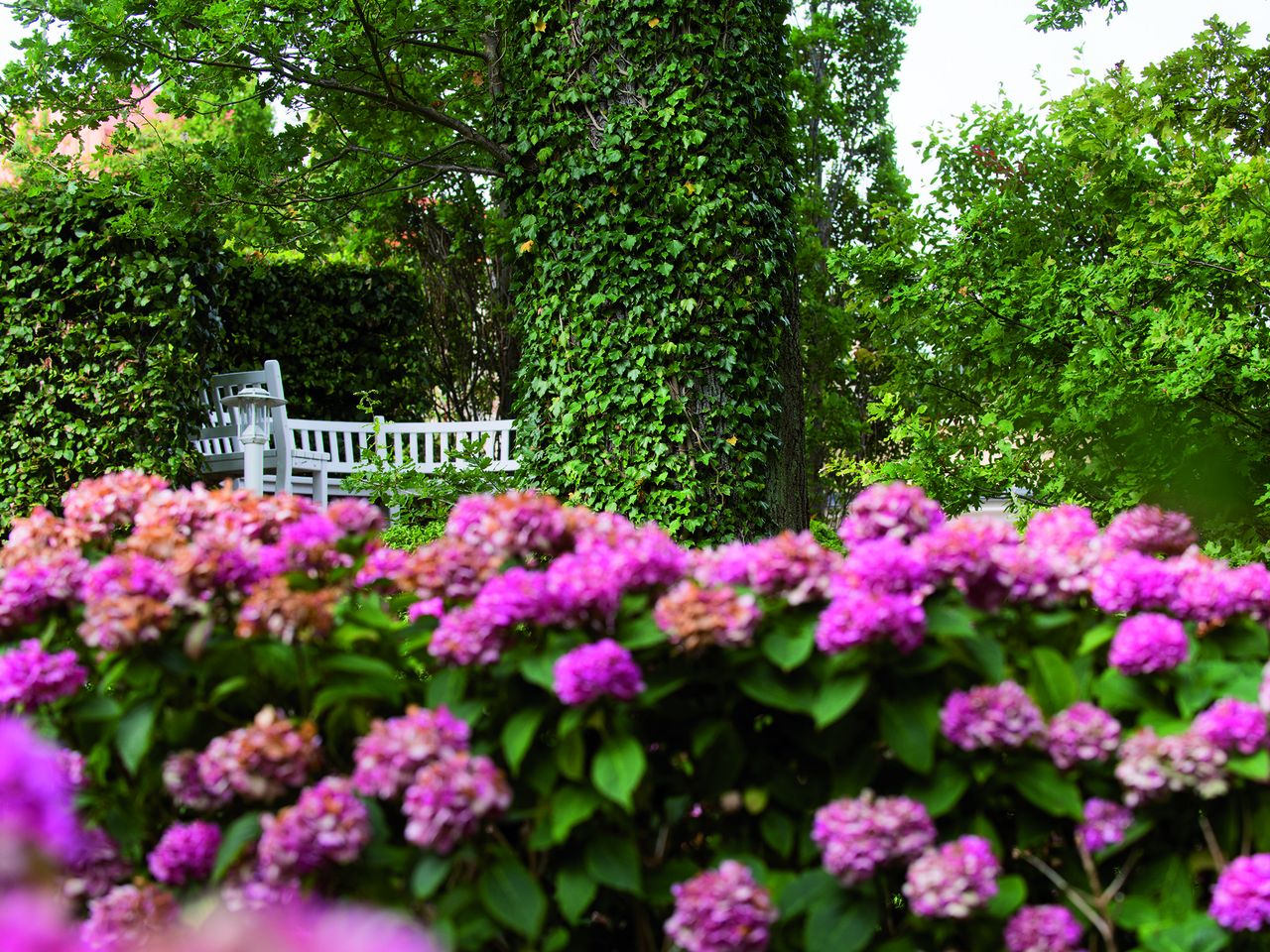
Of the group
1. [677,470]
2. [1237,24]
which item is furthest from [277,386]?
[1237,24]

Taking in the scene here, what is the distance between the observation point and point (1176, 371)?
4.45m

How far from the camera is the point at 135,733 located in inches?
60.8

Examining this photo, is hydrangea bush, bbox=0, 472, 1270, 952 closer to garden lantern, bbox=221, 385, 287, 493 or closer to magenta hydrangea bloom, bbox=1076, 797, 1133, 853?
magenta hydrangea bloom, bbox=1076, 797, 1133, 853

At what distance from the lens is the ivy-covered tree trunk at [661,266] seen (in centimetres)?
515

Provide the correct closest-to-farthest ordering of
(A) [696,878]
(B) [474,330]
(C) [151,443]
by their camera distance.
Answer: (A) [696,878] → (C) [151,443] → (B) [474,330]

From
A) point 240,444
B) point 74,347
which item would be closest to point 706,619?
point 74,347

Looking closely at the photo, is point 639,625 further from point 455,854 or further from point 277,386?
point 277,386

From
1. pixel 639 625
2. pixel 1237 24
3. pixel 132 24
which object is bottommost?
pixel 639 625

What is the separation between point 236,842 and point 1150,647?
4.18ft

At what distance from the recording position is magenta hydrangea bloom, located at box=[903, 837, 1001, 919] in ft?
4.69

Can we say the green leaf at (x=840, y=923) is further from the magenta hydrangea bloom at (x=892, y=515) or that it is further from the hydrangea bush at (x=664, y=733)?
the magenta hydrangea bloom at (x=892, y=515)

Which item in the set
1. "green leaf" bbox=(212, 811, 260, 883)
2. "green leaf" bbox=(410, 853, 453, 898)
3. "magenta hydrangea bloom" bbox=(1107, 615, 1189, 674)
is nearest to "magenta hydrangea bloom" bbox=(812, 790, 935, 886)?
"magenta hydrangea bloom" bbox=(1107, 615, 1189, 674)

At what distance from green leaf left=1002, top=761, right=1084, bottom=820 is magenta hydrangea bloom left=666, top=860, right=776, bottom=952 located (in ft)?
1.31

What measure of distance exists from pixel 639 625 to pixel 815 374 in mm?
10332
